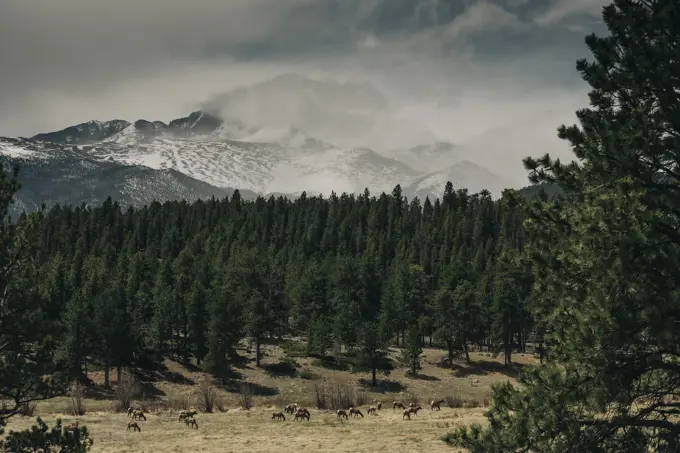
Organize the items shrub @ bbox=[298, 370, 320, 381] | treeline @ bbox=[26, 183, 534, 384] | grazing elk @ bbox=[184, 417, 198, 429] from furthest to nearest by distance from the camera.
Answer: shrub @ bbox=[298, 370, 320, 381]
treeline @ bbox=[26, 183, 534, 384]
grazing elk @ bbox=[184, 417, 198, 429]

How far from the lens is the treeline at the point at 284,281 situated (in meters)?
77.9

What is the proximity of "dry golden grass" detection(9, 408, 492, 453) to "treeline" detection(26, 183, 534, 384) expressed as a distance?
24.6 feet

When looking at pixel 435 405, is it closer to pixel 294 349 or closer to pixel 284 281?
pixel 294 349

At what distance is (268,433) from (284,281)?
326 feet

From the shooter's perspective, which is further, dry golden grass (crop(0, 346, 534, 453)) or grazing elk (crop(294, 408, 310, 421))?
grazing elk (crop(294, 408, 310, 421))

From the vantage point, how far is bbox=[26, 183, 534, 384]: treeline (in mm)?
77875

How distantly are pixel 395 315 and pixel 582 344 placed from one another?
8839 centimetres

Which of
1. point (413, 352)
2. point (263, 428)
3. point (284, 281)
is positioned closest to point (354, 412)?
point (263, 428)

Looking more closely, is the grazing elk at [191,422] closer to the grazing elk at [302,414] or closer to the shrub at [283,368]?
the grazing elk at [302,414]

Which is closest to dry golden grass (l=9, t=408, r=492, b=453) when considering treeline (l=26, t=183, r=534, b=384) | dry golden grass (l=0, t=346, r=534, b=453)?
dry golden grass (l=0, t=346, r=534, b=453)

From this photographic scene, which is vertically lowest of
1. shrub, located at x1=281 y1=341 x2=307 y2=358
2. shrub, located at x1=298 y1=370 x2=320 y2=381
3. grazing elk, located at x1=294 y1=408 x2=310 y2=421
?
shrub, located at x1=298 y1=370 x2=320 y2=381

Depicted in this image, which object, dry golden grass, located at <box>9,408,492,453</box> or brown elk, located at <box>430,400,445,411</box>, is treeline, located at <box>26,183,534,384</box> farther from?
brown elk, located at <box>430,400,445,411</box>

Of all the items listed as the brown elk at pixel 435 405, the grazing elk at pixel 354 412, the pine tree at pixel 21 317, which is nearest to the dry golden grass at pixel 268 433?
the grazing elk at pixel 354 412

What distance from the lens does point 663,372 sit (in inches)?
472
